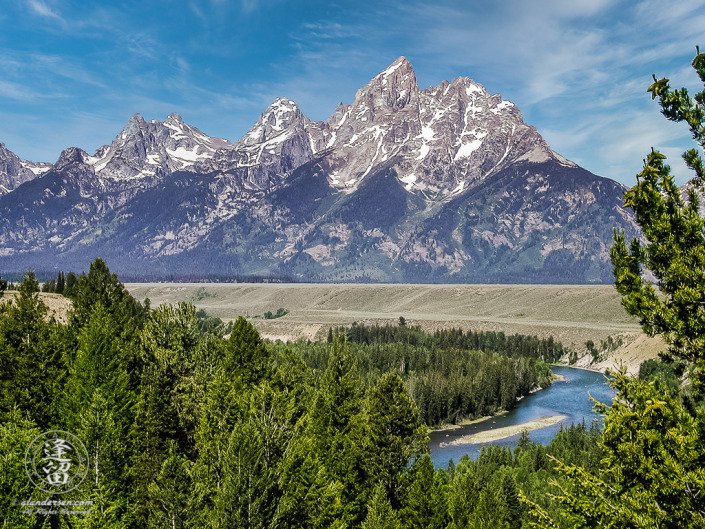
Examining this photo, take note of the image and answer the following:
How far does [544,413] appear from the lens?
101m

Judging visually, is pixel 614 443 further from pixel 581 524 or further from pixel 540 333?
pixel 540 333

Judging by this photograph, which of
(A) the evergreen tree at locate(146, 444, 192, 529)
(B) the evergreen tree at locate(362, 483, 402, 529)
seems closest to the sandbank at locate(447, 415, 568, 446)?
(B) the evergreen tree at locate(362, 483, 402, 529)

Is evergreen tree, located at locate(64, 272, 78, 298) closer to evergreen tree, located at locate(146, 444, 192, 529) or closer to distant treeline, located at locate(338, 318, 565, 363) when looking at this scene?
evergreen tree, located at locate(146, 444, 192, 529)

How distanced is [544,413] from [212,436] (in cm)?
8521

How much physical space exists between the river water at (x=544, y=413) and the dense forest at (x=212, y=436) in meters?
23.9

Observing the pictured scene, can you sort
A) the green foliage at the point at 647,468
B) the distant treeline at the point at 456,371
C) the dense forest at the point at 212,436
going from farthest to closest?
1. the distant treeline at the point at 456,371
2. the dense forest at the point at 212,436
3. the green foliage at the point at 647,468

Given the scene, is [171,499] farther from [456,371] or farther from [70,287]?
[456,371]

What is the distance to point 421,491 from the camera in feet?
101

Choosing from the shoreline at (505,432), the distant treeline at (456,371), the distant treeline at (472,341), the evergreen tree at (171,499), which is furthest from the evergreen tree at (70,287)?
the distant treeline at (472,341)

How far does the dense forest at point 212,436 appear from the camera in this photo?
22391 mm

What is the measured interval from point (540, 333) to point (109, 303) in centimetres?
16098

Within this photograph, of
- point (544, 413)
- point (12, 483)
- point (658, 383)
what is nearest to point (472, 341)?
point (544, 413)

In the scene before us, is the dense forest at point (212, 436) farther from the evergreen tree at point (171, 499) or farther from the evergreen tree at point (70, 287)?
the evergreen tree at point (70, 287)

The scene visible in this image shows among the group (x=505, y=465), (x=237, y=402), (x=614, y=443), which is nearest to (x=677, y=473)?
(x=614, y=443)
